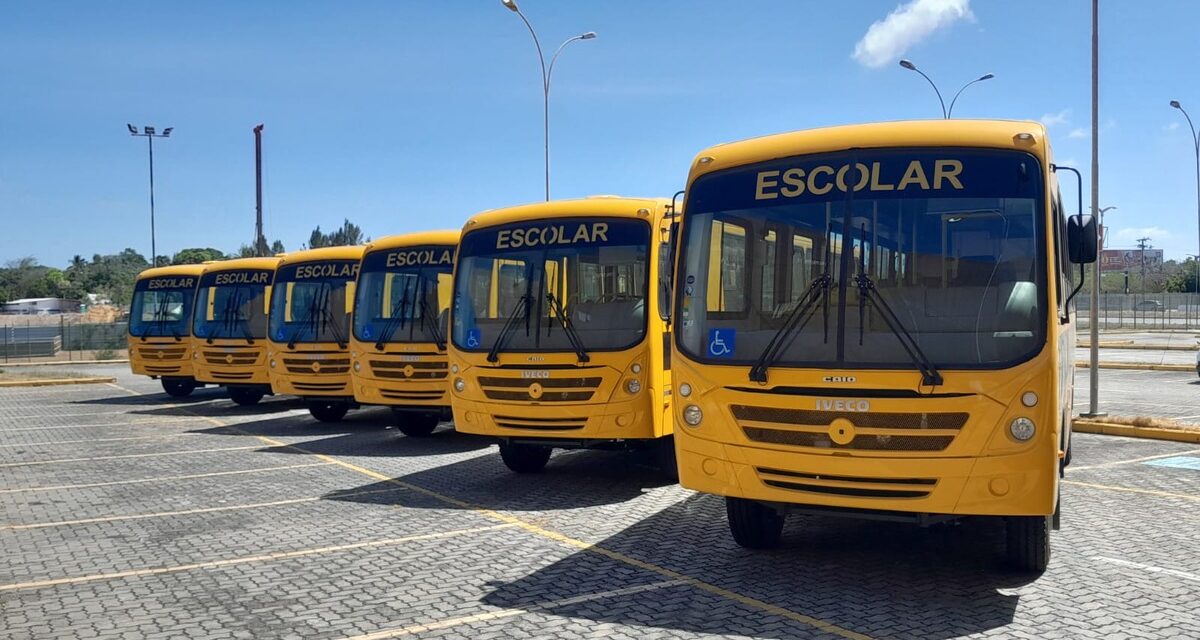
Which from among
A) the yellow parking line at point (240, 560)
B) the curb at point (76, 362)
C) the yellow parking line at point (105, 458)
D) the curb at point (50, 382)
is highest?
the yellow parking line at point (240, 560)

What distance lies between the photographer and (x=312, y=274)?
16.2m

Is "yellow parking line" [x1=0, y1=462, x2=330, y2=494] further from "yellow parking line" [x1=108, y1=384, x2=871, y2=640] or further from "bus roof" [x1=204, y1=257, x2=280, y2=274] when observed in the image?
"bus roof" [x1=204, y1=257, x2=280, y2=274]

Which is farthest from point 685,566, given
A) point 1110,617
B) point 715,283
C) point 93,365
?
point 93,365

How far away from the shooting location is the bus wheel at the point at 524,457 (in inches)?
420

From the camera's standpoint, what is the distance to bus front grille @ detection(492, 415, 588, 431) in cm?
945

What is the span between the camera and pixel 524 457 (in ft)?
35.5

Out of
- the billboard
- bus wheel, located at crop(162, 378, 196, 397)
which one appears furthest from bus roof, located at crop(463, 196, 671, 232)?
the billboard

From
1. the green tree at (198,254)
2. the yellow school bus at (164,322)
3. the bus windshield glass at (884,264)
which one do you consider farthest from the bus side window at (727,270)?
the green tree at (198,254)

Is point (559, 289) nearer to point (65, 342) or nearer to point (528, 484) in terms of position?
point (528, 484)

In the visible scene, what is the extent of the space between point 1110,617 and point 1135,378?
20.0m

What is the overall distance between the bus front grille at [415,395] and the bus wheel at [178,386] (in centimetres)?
1065

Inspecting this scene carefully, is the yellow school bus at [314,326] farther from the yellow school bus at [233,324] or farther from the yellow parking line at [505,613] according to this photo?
the yellow parking line at [505,613]

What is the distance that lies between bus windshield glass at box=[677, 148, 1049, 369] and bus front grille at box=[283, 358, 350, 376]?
31.6 feet

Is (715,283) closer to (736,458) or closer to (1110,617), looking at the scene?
(736,458)
